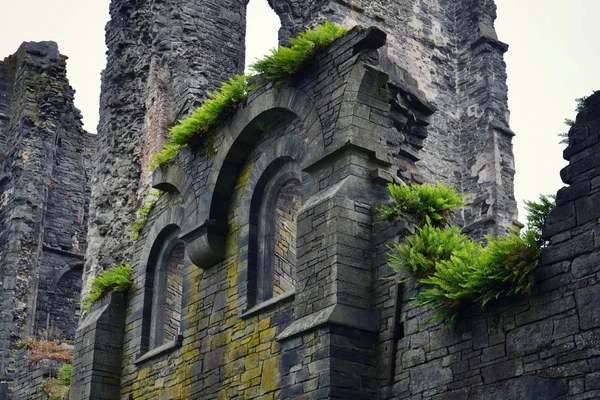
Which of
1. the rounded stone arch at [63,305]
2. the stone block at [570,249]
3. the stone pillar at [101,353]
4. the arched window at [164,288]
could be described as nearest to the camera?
the stone block at [570,249]

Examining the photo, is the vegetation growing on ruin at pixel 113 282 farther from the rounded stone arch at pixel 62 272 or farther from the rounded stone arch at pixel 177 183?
the rounded stone arch at pixel 62 272

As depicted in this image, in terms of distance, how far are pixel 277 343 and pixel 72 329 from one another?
13331mm

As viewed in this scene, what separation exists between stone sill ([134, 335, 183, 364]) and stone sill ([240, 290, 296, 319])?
5.14 feet

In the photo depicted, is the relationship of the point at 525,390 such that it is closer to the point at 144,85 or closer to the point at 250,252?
the point at 250,252

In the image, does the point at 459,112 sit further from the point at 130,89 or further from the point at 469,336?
the point at 469,336

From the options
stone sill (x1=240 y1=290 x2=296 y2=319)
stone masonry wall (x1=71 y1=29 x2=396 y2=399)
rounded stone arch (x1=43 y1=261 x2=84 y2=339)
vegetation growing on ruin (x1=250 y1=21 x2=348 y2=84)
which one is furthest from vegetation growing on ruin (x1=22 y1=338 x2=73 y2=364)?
vegetation growing on ruin (x1=250 y1=21 x2=348 y2=84)

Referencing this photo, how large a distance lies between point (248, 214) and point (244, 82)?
71.6 inches

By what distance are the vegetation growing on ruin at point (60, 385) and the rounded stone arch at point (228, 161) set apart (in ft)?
13.3

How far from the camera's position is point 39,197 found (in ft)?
80.6

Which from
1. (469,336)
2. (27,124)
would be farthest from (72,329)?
(469,336)

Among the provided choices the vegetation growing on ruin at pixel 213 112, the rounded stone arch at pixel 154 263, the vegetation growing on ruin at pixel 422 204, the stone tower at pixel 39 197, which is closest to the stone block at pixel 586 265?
the vegetation growing on ruin at pixel 422 204

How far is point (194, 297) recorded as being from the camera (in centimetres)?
1415

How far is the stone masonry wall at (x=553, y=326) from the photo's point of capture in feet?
29.3

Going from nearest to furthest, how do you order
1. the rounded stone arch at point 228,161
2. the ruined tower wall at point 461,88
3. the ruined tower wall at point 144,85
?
the rounded stone arch at point 228,161 → the ruined tower wall at point 144,85 → the ruined tower wall at point 461,88
